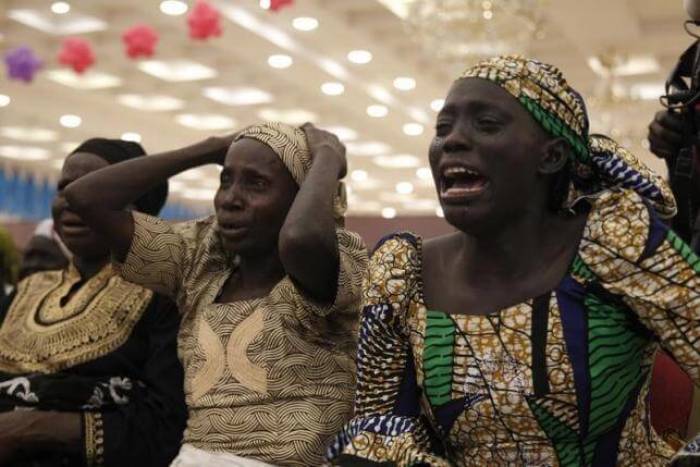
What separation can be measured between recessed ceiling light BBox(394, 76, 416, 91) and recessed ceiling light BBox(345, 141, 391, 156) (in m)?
4.01

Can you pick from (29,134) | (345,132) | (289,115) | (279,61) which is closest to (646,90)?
(279,61)

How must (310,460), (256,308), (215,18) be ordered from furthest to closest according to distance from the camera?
(215,18), (256,308), (310,460)

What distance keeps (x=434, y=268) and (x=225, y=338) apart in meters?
0.65

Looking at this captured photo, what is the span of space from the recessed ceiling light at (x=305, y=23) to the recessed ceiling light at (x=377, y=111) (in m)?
4.19

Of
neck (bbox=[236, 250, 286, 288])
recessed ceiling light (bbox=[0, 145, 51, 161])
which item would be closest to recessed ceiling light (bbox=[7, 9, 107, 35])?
recessed ceiling light (bbox=[0, 145, 51, 161])

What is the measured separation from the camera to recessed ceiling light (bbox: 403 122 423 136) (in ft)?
55.3

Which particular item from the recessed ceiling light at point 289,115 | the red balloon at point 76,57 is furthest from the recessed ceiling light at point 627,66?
the red balloon at point 76,57

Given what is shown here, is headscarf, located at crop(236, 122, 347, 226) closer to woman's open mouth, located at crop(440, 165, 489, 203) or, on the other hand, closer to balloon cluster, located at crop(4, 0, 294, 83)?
woman's open mouth, located at crop(440, 165, 489, 203)

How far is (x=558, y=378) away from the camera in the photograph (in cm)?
173

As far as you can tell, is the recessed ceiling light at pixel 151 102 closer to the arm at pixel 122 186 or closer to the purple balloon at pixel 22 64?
the purple balloon at pixel 22 64

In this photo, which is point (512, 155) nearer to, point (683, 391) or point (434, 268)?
point (434, 268)

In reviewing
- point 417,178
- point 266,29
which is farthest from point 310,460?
point 417,178

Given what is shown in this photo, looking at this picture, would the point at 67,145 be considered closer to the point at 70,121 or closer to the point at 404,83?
the point at 70,121

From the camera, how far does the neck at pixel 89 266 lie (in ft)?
9.84
